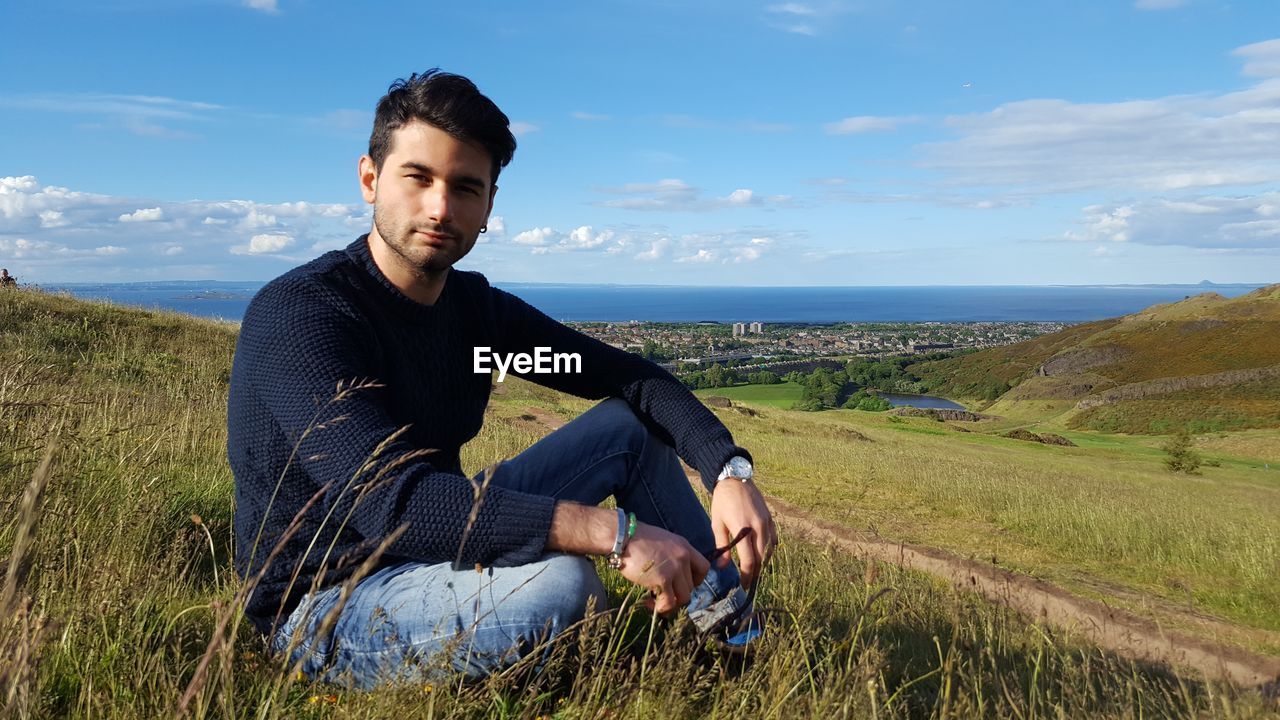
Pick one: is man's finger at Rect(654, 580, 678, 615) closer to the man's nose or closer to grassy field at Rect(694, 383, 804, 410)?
the man's nose

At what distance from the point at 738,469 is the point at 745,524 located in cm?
23

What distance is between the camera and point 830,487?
13281 millimetres

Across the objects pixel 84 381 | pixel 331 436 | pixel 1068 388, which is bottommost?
pixel 1068 388

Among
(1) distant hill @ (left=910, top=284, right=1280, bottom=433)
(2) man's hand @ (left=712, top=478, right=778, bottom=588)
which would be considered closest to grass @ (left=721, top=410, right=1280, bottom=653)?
(2) man's hand @ (left=712, top=478, right=778, bottom=588)

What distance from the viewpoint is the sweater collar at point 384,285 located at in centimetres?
241

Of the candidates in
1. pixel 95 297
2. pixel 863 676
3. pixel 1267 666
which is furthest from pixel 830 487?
pixel 95 297

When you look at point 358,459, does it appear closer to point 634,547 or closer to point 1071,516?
point 634,547

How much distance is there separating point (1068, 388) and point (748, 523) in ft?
184

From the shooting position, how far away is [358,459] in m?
1.79

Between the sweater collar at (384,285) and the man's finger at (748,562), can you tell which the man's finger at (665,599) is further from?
the sweater collar at (384,285)

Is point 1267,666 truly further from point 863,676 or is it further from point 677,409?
point 863,676

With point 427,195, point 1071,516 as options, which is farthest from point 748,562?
point 1071,516

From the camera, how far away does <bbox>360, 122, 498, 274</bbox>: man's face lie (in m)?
2.35

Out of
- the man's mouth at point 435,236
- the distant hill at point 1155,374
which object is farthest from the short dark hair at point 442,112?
the distant hill at point 1155,374
